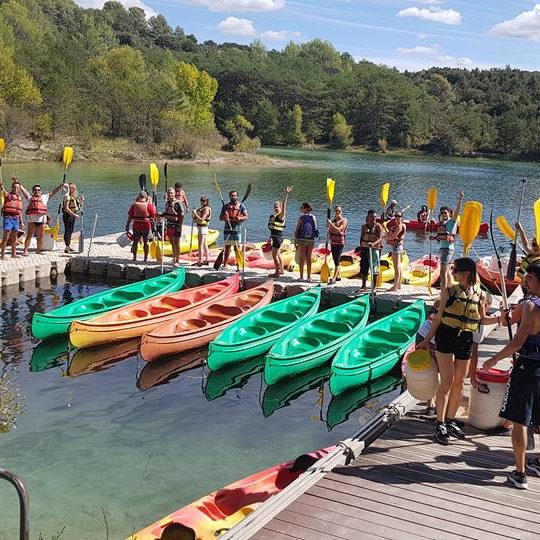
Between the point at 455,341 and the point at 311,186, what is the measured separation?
3933 centimetres

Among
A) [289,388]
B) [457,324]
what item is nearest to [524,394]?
[457,324]

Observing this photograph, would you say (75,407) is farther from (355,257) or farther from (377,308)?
(355,257)

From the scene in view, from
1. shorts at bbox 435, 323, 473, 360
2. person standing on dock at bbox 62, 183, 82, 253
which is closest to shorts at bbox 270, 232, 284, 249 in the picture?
person standing on dock at bbox 62, 183, 82, 253

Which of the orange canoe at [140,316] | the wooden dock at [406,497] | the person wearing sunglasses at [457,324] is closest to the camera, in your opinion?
the wooden dock at [406,497]

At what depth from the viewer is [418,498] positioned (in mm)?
5375

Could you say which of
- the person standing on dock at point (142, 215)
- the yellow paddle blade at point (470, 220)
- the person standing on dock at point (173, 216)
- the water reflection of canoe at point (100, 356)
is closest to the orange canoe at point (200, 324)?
the water reflection of canoe at point (100, 356)

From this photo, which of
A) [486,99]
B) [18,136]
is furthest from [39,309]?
[486,99]

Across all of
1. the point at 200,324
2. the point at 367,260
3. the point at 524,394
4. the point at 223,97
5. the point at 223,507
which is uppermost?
the point at 223,97

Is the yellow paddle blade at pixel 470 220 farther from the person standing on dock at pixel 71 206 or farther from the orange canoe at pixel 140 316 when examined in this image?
the person standing on dock at pixel 71 206

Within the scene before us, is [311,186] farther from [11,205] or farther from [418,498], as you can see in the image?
[418,498]

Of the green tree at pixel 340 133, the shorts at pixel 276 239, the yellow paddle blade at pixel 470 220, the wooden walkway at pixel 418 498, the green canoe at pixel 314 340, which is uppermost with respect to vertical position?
the green tree at pixel 340 133

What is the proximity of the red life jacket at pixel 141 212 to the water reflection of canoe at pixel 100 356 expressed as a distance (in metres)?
3.67

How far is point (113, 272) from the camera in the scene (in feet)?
52.2

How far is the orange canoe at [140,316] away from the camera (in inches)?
448
